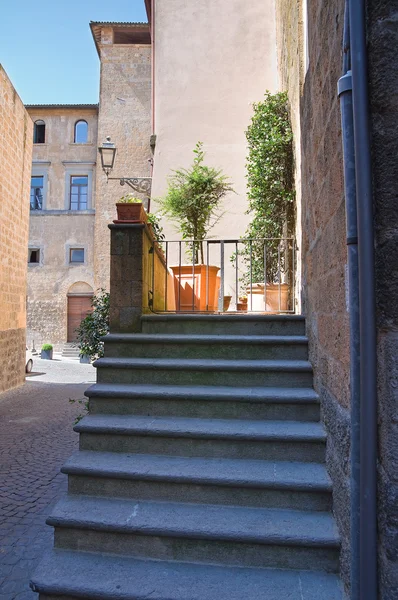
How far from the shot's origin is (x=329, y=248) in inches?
92.4

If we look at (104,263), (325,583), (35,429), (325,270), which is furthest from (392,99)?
(104,263)

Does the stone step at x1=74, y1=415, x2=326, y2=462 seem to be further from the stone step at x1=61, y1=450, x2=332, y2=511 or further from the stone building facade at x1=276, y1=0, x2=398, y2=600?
the stone building facade at x1=276, y1=0, x2=398, y2=600

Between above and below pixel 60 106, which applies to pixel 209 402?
below

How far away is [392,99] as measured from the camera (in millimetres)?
1448

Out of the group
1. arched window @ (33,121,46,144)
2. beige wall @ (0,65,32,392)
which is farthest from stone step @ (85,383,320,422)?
arched window @ (33,121,46,144)

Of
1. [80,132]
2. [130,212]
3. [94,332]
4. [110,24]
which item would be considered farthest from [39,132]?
[130,212]

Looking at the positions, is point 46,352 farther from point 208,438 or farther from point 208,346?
point 208,438

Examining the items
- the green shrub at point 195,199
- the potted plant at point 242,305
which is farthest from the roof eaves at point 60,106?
the potted plant at point 242,305

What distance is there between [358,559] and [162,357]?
7.00 ft

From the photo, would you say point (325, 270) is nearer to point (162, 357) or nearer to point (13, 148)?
point (162, 357)

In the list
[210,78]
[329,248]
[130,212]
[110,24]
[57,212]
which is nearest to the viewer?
[329,248]

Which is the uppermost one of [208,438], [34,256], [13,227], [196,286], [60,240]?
[60,240]

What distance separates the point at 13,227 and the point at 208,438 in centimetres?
804

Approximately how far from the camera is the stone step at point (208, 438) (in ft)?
8.51
